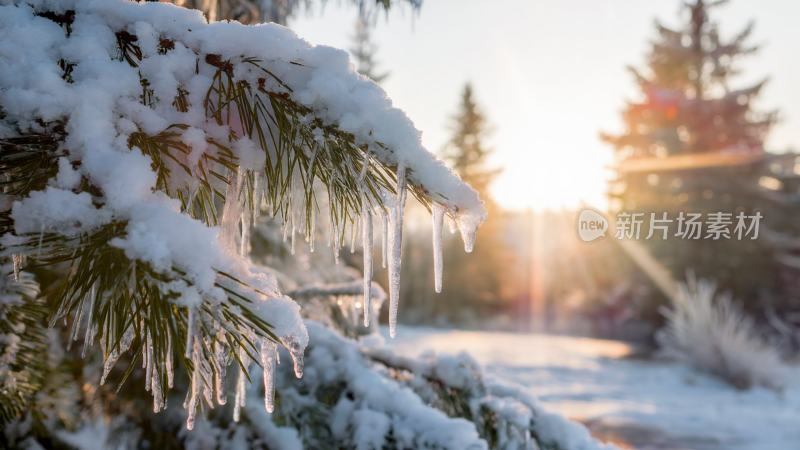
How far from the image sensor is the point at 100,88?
2.62ft

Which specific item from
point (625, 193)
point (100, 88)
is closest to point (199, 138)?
point (100, 88)

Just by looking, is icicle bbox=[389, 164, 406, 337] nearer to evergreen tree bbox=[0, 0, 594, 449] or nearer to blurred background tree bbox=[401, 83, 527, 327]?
evergreen tree bbox=[0, 0, 594, 449]

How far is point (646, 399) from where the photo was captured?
24.1ft

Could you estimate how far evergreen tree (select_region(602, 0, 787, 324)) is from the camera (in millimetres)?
14625

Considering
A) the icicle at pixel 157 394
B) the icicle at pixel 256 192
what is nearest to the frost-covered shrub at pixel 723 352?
the icicle at pixel 256 192

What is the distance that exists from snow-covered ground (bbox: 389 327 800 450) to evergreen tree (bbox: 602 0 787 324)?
196 inches

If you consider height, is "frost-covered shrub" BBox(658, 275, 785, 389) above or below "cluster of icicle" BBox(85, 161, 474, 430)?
below

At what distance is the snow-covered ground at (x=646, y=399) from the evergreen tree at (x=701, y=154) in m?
4.98

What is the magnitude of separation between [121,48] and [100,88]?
133mm

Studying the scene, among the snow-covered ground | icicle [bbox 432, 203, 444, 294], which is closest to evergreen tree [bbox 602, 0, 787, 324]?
the snow-covered ground

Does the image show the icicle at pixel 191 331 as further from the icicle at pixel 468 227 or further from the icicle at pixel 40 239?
the icicle at pixel 468 227

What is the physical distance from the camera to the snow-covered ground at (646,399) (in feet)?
18.1

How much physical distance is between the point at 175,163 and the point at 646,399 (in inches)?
300

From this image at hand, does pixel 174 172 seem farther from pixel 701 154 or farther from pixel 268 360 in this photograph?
pixel 701 154
